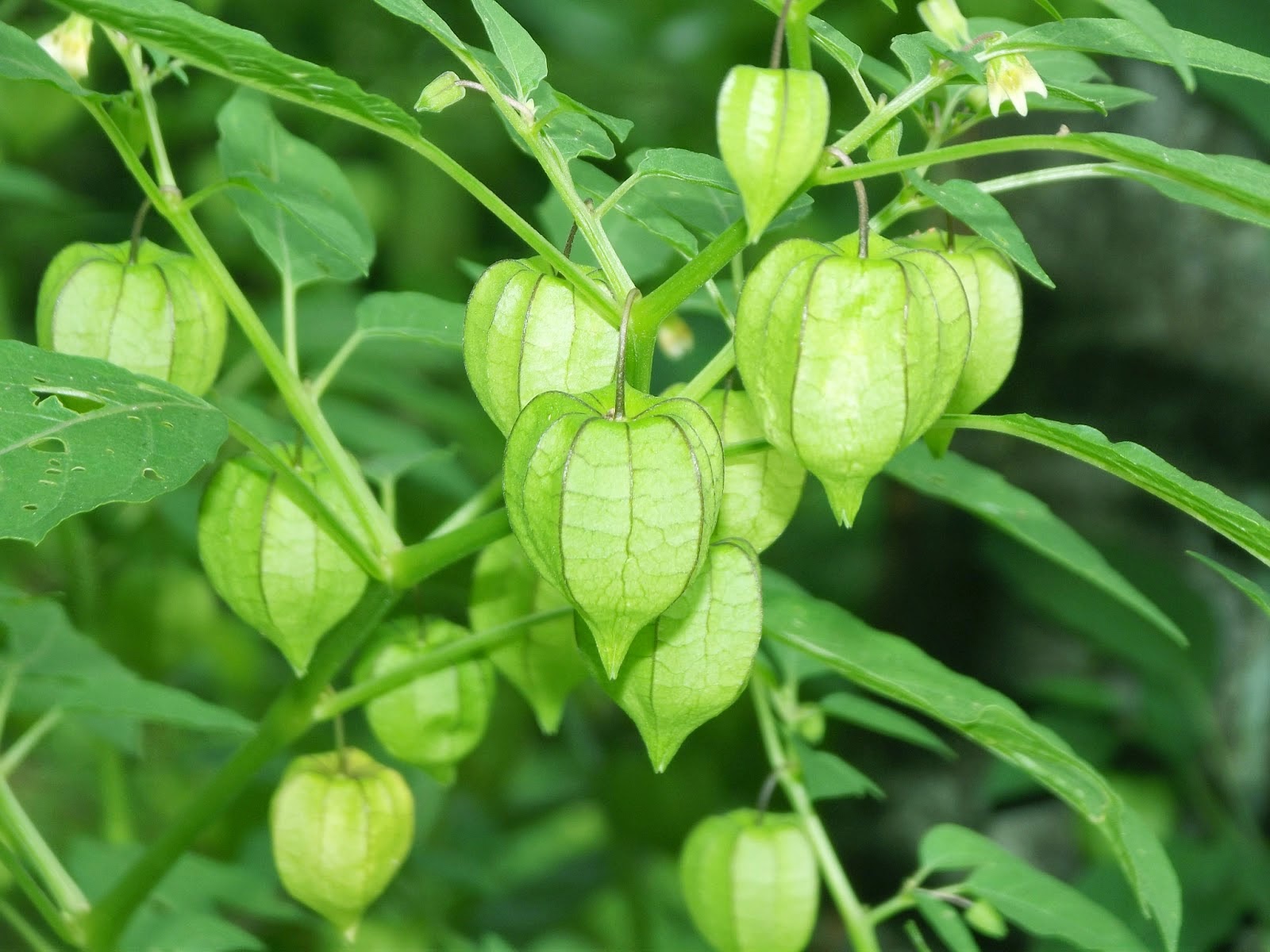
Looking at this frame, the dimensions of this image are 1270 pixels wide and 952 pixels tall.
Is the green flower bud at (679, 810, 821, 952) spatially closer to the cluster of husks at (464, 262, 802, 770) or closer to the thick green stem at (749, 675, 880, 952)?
the thick green stem at (749, 675, 880, 952)

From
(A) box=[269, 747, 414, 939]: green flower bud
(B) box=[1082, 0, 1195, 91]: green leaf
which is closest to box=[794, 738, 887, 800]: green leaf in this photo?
(A) box=[269, 747, 414, 939]: green flower bud

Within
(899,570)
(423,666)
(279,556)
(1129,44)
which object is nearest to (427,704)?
(423,666)

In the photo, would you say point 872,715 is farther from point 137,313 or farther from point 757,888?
point 137,313

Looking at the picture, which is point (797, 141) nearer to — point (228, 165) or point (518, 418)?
point (518, 418)

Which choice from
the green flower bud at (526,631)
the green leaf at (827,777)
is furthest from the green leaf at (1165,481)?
the green leaf at (827,777)

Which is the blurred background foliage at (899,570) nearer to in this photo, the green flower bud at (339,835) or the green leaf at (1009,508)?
the green flower bud at (339,835)
